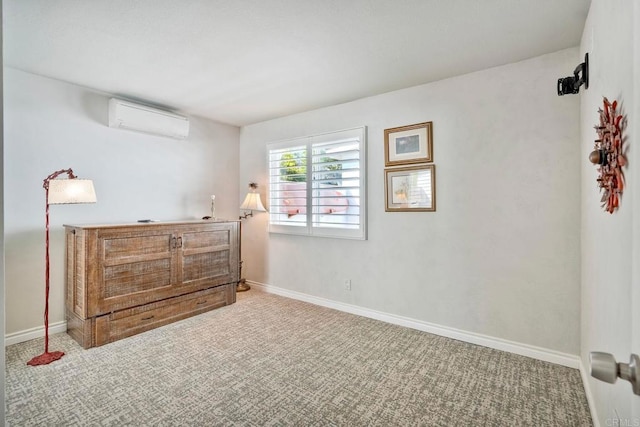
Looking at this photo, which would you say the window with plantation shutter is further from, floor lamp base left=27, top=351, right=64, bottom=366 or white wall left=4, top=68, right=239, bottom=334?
floor lamp base left=27, top=351, right=64, bottom=366

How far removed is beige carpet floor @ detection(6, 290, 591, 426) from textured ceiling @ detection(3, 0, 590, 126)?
8.15ft

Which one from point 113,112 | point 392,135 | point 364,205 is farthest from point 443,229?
point 113,112

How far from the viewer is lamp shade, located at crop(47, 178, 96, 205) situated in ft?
8.71

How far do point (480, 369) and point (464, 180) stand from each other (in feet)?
5.21

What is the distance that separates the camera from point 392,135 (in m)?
3.34

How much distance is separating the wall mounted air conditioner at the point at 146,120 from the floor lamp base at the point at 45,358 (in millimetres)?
2272

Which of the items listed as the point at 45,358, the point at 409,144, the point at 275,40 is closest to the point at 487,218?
the point at 409,144

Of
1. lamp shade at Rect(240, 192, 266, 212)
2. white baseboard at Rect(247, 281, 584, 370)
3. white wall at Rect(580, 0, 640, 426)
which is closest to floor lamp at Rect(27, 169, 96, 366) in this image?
lamp shade at Rect(240, 192, 266, 212)

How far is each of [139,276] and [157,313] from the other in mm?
444

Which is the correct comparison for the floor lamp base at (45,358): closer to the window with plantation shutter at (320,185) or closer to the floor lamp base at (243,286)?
the floor lamp base at (243,286)

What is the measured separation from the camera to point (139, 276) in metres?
3.10

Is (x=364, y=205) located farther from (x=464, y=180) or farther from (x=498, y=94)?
(x=498, y=94)

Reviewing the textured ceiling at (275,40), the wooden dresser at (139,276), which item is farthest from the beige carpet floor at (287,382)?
the textured ceiling at (275,40)

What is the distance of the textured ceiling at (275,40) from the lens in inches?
77.5
